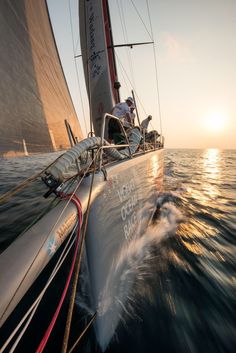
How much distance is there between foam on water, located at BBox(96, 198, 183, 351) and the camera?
4.54 feet

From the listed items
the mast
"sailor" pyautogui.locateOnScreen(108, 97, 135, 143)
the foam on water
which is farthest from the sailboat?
the mast

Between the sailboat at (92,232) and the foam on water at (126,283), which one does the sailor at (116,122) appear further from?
the foam on water at (126,283)

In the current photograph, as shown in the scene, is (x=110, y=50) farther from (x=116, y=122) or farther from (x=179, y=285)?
(x=179, y=285)

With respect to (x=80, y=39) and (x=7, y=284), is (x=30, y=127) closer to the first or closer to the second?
(x=80, y=39)

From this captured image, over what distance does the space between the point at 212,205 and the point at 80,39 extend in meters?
9.14

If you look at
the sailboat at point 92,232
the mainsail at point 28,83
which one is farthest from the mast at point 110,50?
the sailboat at point 92,232

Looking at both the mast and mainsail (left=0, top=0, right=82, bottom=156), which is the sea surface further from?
mainsail (left=0, top=0, right=82, bottom=156)

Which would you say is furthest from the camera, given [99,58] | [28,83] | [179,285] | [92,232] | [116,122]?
[28,83]

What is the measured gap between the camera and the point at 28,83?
10.1 metres

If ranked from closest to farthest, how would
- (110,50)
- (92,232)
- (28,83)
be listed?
(92,232) → (110,50) → (28,83)

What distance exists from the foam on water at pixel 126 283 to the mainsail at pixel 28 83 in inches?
282

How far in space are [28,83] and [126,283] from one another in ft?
36.7

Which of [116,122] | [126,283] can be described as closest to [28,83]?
[116,122]

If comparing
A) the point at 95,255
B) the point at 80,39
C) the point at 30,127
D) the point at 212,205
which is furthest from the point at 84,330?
the point at 80,39
